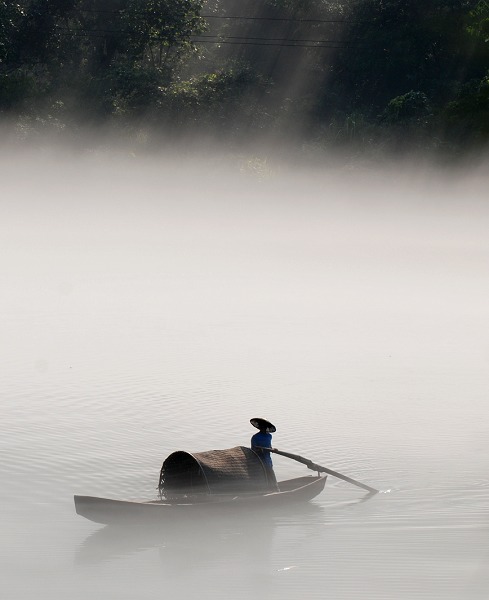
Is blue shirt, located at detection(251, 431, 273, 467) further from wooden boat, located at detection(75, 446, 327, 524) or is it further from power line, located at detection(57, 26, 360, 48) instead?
power line, located at detection(57, 26, 360, 48)

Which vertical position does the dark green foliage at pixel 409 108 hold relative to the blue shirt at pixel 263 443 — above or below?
above

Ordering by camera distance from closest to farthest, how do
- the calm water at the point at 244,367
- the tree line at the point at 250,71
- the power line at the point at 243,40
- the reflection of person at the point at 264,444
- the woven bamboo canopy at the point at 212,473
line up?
the calm water at the point at 244,367
the woven bamboo canopy at the point at 212,473
the reflection of person at the point at 264,444
the tree line at the point at 250,71
the power line at the point at 243,40

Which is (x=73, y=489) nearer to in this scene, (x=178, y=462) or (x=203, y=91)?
(x=178, y=462)

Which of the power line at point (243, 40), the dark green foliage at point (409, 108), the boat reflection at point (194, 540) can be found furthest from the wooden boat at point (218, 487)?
the power line at point (243, 40)

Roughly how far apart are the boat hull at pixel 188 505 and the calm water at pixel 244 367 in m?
0.23

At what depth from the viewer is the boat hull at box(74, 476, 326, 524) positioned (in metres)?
14.7

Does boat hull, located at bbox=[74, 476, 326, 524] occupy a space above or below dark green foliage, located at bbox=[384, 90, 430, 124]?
below

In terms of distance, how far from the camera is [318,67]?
69562mm

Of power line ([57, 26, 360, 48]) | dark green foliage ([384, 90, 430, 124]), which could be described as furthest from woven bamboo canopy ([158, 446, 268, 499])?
power line ([57, 26, 360, 48])

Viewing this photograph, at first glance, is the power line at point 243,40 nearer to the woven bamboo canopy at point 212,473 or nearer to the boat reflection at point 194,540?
the woven bamboo canopy at point 212,473

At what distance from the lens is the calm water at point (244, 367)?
46.6ft

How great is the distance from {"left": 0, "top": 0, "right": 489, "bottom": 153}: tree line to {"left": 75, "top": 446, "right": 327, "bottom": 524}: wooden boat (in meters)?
44.0

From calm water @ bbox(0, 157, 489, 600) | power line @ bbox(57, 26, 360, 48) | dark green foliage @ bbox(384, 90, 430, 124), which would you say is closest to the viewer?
calm water @ bbox(0, 157, 489, 600)

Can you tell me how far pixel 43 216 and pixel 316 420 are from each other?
50.5 metres
